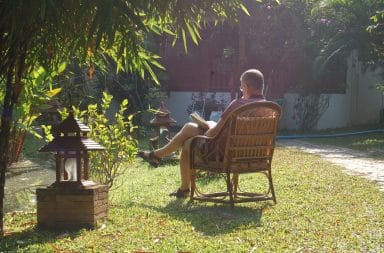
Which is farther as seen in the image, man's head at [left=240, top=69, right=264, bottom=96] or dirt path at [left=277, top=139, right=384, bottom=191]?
dirt path at [left=277, top=139, right=384, bottom=191]

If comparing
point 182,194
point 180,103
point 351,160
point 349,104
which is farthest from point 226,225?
point 349,104

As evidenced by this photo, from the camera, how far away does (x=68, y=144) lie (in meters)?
4.32

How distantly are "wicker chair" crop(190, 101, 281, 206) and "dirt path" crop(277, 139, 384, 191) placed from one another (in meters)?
1.92

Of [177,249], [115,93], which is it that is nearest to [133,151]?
[177,249]

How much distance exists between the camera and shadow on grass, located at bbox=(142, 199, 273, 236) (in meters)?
4.34

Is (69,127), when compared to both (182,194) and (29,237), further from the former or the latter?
(182,194)

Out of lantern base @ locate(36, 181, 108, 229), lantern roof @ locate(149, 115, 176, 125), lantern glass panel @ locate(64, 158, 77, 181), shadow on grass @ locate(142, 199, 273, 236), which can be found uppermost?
lantern roof @ locate(149, 115, 176, 125)

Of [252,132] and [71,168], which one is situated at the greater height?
[252,132]

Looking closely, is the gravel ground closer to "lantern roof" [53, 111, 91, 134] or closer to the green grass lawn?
the green grass lawn

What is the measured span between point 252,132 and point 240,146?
0.53 feet

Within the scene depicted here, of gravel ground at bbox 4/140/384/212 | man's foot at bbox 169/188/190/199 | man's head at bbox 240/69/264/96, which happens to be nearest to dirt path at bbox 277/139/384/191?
gravel ground at bbox 4/140/384/212

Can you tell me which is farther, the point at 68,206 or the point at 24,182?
the point at 24,182

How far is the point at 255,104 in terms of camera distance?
16.2 feet

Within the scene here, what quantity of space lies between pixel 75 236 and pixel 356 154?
8382 mm
